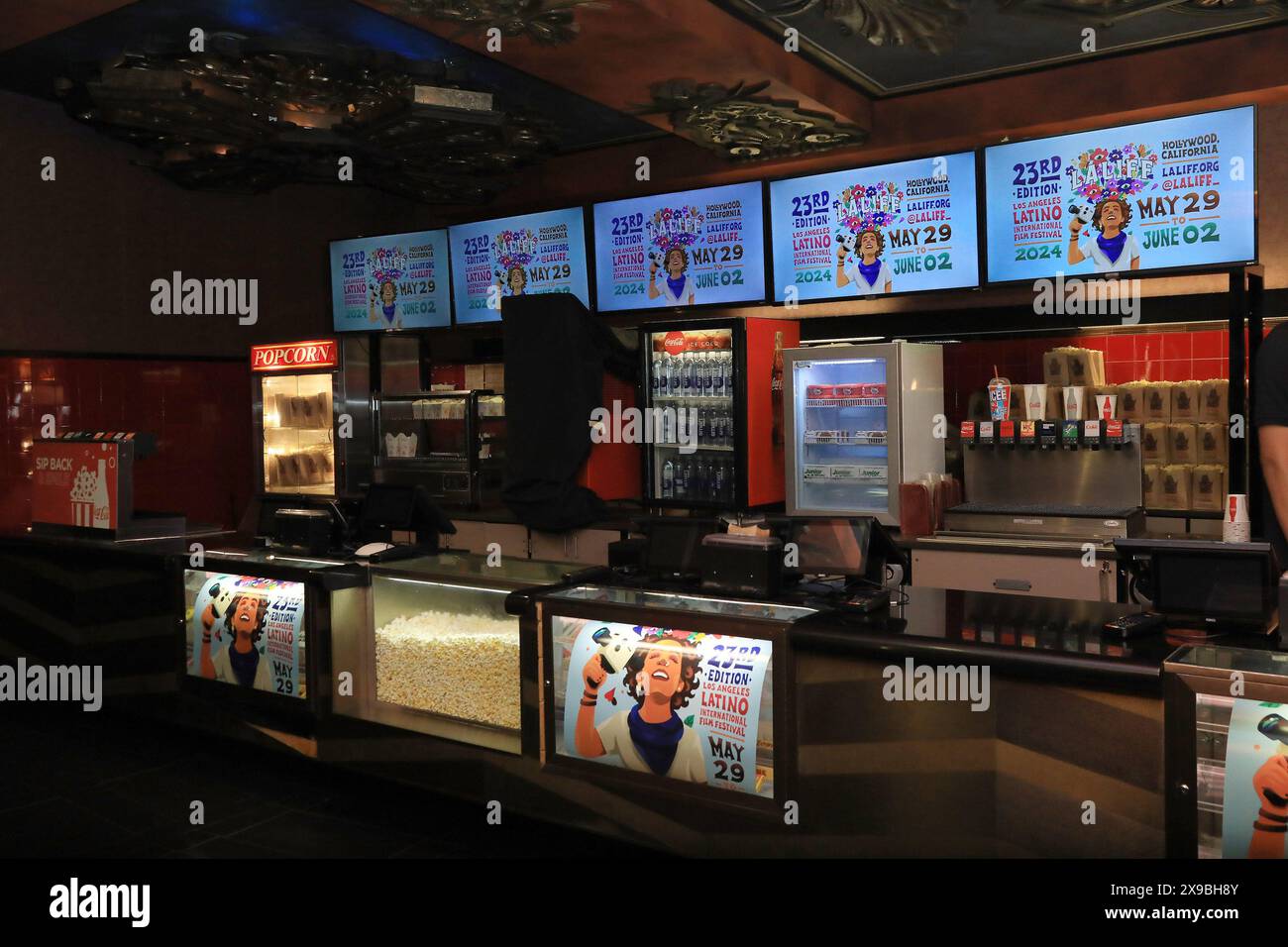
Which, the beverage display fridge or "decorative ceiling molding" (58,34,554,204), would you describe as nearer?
"decorative ceiling molding" (58,34,554,204)

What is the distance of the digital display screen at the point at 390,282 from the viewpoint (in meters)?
7.70

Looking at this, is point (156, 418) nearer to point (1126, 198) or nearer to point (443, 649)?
point (443, 649)

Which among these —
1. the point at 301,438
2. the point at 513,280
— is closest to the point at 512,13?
the point at 513,280

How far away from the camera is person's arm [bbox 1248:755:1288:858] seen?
Answer: 2246 mm

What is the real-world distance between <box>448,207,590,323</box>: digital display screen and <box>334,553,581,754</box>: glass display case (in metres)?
3.15

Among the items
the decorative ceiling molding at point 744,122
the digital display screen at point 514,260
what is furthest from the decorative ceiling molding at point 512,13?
the digital display screen at point 514,260

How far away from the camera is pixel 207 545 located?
5012 millimetres

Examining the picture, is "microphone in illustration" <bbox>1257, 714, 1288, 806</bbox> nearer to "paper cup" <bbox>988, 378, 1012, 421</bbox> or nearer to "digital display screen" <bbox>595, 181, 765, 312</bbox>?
"paper cup" <bbox>988, 378, 1012, 421</bbox>

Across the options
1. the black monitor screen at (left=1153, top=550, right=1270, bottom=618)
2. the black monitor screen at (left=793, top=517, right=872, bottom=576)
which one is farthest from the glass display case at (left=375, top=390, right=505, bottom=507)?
the black monitor screen at (left=1153, top=550, right=1270, bottom=618)

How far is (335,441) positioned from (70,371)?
1788 mm

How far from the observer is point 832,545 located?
3.30 meters

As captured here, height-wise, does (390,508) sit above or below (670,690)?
above

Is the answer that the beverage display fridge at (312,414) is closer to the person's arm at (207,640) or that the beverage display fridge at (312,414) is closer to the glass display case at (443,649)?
the person's arm at (207,640)

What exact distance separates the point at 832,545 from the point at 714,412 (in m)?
3.01
